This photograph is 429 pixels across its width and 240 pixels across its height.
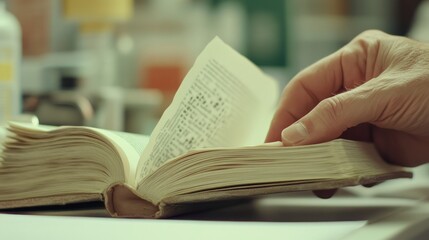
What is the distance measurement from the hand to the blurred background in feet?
1.29

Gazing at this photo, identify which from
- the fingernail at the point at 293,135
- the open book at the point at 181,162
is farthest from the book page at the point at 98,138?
the fingernail at the point at 293,135

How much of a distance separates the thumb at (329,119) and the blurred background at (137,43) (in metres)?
0.49

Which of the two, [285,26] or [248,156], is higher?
[248,156]

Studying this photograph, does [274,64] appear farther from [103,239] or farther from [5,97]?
[103,239]

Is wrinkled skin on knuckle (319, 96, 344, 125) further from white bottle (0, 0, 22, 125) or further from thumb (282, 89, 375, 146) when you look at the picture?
white bottle (0, 0, 22, 125)

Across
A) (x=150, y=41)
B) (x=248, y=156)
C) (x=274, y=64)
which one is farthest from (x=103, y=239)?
(x=274, y=64)

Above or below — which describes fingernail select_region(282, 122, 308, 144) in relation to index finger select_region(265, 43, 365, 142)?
above

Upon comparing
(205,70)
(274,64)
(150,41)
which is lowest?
(274,64)

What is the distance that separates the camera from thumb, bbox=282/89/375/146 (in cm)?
60

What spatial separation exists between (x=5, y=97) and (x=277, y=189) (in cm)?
50

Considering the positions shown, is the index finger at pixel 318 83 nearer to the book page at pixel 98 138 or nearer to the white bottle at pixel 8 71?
the book page at pixel 98 138

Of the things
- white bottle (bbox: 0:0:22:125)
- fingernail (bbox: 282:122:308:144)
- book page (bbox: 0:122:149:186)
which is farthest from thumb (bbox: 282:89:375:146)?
white bottle (bbox: 0:0:22:125)

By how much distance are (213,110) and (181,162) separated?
0.38 feet

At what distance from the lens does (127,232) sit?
503mm
